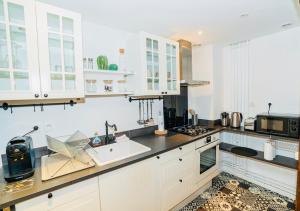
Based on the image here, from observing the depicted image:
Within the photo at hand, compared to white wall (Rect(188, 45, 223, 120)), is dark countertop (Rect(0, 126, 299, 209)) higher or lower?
lower

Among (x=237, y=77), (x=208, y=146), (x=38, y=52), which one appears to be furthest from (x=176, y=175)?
(x=237, y=77)

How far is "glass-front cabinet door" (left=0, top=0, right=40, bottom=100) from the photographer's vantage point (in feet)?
3.70

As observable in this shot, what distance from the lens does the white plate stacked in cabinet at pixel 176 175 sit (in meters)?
1.73

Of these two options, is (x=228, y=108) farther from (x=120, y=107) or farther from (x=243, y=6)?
(x=120, y=107)

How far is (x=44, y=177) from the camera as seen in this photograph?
1.14 metres

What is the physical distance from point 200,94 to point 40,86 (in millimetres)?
2406

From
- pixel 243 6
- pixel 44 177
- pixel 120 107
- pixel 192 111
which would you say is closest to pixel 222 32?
pixel 243 6

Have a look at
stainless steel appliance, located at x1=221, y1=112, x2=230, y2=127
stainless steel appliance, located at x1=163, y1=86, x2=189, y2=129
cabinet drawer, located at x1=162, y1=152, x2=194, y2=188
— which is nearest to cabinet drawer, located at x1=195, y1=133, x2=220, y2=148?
cabinet drawer, located at x1=162, y1=152, x2=194, y2=188

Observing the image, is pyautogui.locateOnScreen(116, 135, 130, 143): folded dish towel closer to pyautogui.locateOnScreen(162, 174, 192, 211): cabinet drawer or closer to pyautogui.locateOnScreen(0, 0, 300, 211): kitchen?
pyautogui.locateOnScreen(0, 0, 300, 211): kitchen

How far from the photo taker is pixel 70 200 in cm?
115

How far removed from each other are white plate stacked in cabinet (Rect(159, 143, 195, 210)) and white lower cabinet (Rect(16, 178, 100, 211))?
0.72 meters

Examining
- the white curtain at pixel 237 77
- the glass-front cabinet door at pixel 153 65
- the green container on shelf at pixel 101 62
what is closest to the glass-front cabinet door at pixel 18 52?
the green container on shelf at pixel 101 62

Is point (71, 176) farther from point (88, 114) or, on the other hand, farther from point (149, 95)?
point (149, 95)

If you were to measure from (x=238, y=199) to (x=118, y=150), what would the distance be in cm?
172
